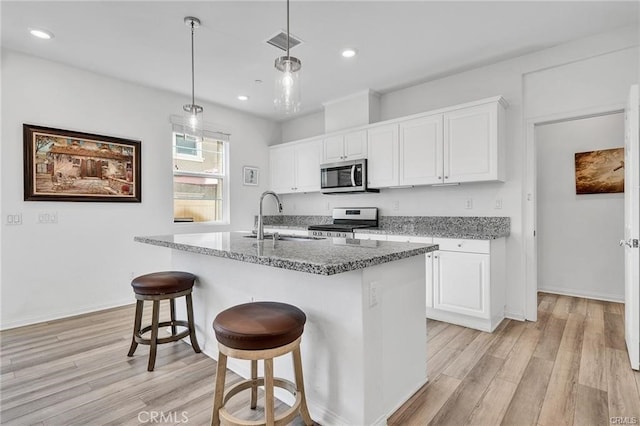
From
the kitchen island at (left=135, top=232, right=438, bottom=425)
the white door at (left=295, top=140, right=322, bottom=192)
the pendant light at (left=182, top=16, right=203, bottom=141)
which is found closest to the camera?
the kitchen island at (left=135, top=232, right=438, bottom=425)

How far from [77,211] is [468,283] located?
13.3 feet

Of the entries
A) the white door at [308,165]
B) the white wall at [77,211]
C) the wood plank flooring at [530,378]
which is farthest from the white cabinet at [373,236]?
the white wall at [77,211]

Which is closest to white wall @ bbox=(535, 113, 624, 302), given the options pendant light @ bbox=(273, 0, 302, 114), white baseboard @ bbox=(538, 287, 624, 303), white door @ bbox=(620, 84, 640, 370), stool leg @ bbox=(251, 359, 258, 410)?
white baseboard @ bbox=(538, 287, 624, 303)

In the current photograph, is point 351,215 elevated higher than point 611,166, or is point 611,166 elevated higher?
point 611,166

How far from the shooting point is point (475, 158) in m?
3.20

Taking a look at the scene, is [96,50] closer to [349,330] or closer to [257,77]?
[257,77]

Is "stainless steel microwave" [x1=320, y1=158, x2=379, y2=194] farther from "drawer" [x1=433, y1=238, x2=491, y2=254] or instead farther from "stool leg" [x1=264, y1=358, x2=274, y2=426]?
"stool leg" [x1=264, y1=358, x2=274, y2=426]

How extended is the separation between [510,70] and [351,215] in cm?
243

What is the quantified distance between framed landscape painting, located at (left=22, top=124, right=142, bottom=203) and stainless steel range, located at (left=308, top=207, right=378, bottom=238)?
7.41 feet

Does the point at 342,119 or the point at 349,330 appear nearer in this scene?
the point at 349,330

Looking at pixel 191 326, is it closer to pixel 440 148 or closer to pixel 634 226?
pixel 440 148

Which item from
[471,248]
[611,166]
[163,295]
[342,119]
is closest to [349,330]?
[163,295]

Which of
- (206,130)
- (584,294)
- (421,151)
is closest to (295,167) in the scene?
(206,130)

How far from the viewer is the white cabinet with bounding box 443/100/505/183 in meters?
3.10
